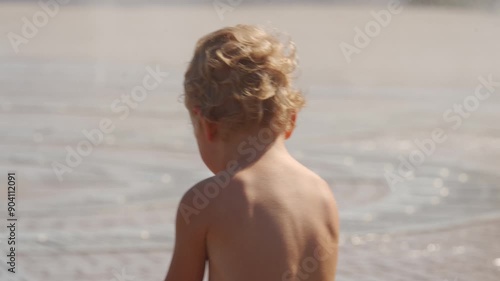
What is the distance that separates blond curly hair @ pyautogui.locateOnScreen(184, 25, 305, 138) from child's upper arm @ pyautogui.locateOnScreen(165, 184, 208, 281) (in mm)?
244

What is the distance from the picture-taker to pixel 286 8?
86.8ft

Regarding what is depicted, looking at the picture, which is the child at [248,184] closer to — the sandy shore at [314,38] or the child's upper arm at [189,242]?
the child's upper arm at [189,242]

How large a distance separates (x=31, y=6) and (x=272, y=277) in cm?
2168

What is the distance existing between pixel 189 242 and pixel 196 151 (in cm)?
609


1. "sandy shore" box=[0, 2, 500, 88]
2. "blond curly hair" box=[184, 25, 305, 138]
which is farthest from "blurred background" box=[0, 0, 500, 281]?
"blond curly hair" box=[184, 25, 305, 138]

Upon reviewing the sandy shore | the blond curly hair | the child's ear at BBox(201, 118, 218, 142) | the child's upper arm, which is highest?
the blond curly hair

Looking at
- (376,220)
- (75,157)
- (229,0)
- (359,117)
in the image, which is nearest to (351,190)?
(376,220)

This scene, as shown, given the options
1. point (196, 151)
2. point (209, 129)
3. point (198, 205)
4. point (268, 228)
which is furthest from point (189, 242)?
point (196, 151)

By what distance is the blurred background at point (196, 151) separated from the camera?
6156 mm

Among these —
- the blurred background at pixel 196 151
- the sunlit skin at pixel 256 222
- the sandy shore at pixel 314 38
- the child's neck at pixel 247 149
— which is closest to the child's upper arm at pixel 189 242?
the sunlit skin at pixel 256 222

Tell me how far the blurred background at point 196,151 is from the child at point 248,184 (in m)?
2.58

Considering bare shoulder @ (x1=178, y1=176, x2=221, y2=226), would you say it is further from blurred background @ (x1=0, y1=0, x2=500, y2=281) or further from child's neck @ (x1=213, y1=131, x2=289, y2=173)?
blurred background @ (x1=0, y1=0, x2=500, y2=281)

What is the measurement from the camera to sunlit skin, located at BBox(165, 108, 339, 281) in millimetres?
3066

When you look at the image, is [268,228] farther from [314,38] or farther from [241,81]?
[314,38]
